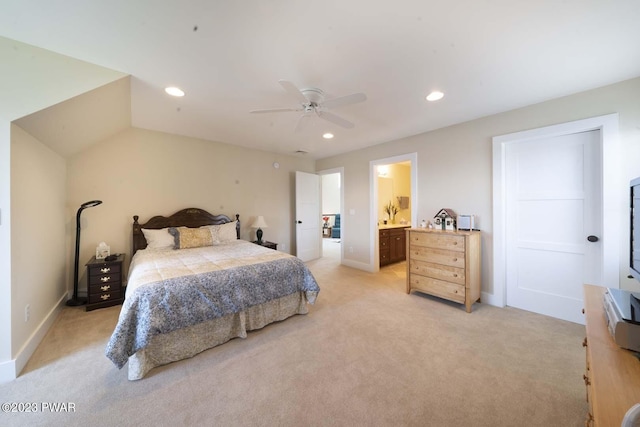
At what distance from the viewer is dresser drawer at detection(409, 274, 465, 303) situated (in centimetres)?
293

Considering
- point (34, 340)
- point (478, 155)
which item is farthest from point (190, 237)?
point (478, 155)

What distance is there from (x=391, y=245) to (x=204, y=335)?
394 centimetres

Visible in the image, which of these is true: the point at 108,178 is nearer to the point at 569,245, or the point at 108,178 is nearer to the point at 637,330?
the point at 637,330

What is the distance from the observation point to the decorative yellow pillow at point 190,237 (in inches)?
135

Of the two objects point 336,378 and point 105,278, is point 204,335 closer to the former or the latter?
point 336,378

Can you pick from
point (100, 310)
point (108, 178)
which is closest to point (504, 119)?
point (108, 178)

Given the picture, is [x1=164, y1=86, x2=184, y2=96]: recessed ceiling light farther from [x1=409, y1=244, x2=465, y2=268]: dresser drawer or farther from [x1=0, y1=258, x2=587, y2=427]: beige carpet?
[x1=409, y1=244, x2=465, y2=268]: dresser drawer

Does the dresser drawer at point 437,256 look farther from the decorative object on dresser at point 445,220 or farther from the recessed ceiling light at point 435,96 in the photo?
the recessed ceiling light at point 435,96

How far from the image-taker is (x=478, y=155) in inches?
125

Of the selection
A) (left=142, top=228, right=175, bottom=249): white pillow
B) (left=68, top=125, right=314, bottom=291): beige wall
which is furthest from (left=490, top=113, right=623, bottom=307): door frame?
(left=142, top=228, right=175, bottom=249): white pillow

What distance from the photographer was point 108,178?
10.8 ft

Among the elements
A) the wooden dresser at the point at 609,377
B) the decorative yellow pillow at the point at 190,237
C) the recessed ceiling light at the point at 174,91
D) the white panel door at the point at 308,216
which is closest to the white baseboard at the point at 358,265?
the white panel door at the point at 308,216

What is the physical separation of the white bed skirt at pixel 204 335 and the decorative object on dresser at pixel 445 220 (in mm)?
2258

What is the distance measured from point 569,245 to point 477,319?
130cm
